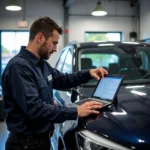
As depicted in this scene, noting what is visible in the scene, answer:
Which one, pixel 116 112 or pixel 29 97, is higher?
pixel 29 97

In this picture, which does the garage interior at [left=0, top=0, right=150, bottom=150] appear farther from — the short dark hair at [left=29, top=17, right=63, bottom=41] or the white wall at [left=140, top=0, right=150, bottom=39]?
the short dark hair at [left=29, top=17, right=63, bottom=41]

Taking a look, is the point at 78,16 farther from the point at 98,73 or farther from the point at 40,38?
the point at 40,38

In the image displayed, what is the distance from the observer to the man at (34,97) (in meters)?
1.77

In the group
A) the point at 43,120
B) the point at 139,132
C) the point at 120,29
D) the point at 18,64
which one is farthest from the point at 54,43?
the point at 120,29

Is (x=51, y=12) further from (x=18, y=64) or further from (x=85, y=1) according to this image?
(x=18, y=64)

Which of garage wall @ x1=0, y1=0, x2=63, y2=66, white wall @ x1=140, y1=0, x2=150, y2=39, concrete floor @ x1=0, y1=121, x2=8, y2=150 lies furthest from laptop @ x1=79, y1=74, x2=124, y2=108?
garage wall @ x1=0, y1=0, x2=63, y2=66

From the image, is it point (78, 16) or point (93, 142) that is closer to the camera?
point (93, 142)

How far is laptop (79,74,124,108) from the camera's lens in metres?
1.90

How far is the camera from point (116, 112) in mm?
1841

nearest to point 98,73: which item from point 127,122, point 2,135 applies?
point 127,122

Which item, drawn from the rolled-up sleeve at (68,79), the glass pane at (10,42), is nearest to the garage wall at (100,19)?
the glass pane at (10,42)

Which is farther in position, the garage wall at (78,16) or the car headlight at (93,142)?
the garage wall at (78,16)

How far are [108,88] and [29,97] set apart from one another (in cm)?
55

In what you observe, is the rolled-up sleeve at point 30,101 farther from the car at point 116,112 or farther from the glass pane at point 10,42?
the glass pane at point 10,42
